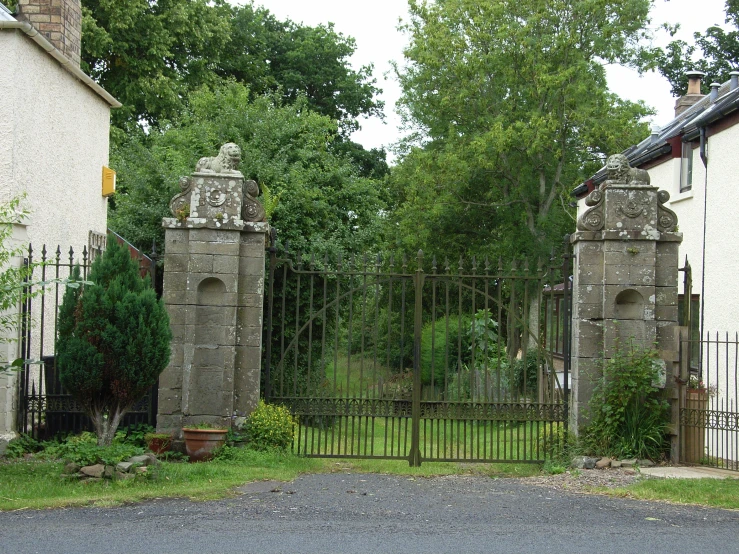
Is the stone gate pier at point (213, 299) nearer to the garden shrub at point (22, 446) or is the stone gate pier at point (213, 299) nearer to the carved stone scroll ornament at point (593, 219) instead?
the garden shrub at point (22, 446)

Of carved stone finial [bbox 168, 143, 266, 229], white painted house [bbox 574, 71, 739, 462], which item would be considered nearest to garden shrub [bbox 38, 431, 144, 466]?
carved stone finial [bbox 168, 143, 266, 229]

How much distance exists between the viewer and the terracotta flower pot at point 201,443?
976 centimetres

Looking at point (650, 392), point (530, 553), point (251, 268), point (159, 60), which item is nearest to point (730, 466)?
point (650, 392)

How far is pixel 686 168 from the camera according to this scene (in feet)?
52.7

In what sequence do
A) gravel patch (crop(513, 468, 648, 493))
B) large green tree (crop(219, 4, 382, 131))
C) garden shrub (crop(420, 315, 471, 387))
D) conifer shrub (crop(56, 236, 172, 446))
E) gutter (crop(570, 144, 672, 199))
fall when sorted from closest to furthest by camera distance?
conifer shrub (crop(56, 236, 172, 446))
gravel patch (crop(513, 468, 648, 493))
gutter (crop(570, 144, 672, 199))
garden shrub (crop(420, 315, 471, 387))
large green tree (crop(219, 4, 382, 131))

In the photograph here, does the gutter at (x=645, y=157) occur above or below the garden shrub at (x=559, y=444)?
above

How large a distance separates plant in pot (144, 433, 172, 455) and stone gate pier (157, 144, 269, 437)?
0.16 metres

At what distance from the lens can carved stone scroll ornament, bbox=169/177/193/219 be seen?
33.1 ft

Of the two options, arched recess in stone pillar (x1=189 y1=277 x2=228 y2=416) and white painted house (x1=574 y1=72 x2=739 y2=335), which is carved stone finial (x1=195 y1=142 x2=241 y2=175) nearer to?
arched recess in stone pillar (x1=189 y1=277 x2=228 y2=416)

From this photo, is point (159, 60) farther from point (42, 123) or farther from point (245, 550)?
point (245, 550)

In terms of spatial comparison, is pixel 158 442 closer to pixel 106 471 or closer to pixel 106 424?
pixel 106 424

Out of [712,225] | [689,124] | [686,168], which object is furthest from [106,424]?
[686,168]

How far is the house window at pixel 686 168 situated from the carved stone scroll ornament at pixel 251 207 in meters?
8.93

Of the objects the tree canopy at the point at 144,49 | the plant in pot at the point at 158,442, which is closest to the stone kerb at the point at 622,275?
the plant in pot at the point at 158,442
